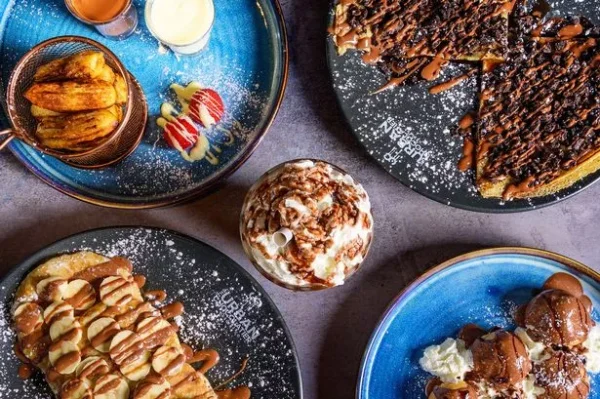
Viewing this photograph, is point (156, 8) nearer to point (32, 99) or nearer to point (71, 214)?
point (32, 99)

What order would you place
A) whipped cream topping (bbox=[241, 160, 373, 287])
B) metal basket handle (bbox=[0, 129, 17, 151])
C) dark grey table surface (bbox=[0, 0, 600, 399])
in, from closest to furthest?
whipped cream topping (bbox=[241, 160, 373, 287])
metal basket handle (bbox=[0, 129, 17, 151])
dark grey table surface (bbox=[0, 0, 600, 399])

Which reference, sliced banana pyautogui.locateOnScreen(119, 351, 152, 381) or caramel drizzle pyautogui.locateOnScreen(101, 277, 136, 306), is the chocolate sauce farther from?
sliced banana pyautogui.locateOnScreen(119, 351, 152, 381)

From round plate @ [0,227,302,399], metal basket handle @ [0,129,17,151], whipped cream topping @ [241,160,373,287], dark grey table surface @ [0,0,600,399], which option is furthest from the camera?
dark grey table surface @ [0,0,600,399]

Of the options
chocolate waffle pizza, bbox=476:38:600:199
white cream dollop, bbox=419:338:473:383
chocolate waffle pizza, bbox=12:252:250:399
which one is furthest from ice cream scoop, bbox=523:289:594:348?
chocolate waffle pizza, bbox=12:252:250:399

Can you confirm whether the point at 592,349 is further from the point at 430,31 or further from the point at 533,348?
the point at 430,31

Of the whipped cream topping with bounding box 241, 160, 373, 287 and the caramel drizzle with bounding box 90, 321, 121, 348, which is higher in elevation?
the whipped cream topping with bounding box 241, 160, 373, 287
